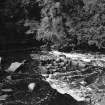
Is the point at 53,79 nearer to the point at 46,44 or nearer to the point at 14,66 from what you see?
the point at 14,66

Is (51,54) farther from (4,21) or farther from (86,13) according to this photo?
(4,21)

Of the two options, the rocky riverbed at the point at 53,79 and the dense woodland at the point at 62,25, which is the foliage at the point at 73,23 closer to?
the dense woodland at the point at 62,25

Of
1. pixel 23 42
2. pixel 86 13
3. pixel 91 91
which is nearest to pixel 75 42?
pixel 86 13

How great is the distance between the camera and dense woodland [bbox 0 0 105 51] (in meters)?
15.2

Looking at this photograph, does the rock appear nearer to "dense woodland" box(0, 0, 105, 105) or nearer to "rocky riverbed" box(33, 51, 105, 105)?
"dense woodland" box(0, 0, 105, 105)

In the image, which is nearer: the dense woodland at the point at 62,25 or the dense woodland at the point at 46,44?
the dense woodland at the point at 46,44

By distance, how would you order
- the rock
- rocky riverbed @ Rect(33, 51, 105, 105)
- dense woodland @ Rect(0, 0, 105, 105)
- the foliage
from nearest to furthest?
rocky riverbed @ Rect(33, 51, 105, 105)
dense woodland @ Rect(0, 0, 105, 105)
the rock
the foliage

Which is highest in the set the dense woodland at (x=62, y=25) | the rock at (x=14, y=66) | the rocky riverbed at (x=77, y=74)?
the dense woodland at (x=62, y=25)

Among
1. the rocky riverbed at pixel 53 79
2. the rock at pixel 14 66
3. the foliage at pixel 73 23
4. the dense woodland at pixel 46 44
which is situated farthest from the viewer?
the foliage at pixel 73 23

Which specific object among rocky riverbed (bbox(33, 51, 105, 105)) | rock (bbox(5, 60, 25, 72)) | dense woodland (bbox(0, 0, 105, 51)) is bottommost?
rocky riverbed (bbox(33, 51, 105, 105))

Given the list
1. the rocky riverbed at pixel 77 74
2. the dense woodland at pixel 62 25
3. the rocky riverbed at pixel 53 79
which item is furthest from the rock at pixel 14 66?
the dense woodland at pixel 62 25

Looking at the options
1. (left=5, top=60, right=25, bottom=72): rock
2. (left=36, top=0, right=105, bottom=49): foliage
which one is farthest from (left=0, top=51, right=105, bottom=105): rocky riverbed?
(left=36, top=0, right=105, bottom=49): foliage

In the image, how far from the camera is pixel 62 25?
634 inches

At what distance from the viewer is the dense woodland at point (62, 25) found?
15.2 meters
